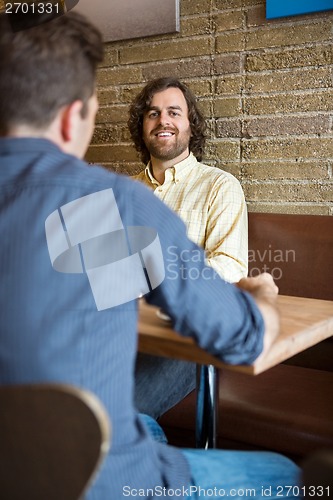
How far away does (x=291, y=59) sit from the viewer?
7.91ft

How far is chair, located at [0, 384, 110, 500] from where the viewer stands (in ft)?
1.90

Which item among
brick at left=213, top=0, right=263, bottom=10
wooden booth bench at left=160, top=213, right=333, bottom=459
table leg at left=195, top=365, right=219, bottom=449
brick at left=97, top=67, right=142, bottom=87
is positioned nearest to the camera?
table leg at left=195, top=365, right=219, bottom=449

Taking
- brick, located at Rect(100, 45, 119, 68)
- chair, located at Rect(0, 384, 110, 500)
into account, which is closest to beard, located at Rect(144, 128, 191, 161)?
brick, located at Rect(100, 45, 119, 68)

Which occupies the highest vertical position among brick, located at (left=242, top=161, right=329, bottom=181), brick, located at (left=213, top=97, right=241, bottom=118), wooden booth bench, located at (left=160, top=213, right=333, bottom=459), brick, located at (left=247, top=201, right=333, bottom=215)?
brick, located at (left=213, top=97, right=241, bottom=118)

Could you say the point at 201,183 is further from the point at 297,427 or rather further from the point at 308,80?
the point at 297,427

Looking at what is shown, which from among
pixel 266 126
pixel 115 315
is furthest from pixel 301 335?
pixel 266 126

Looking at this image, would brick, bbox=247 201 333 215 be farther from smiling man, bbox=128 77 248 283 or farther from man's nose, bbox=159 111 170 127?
man's nose, bbox=159 111 170 127

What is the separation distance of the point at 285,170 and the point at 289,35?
556 millimetres

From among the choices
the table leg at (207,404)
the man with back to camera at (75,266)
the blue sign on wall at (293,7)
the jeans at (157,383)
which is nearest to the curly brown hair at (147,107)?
the blue sign on wall at (293,7)

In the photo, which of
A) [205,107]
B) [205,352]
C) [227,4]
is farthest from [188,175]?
[205,352]

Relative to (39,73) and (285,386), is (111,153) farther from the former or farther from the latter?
(39,73)

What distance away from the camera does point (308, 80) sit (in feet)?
7.80

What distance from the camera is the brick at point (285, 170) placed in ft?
7.88

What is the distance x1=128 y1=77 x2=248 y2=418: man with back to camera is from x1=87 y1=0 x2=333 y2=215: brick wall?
0.09 meters
